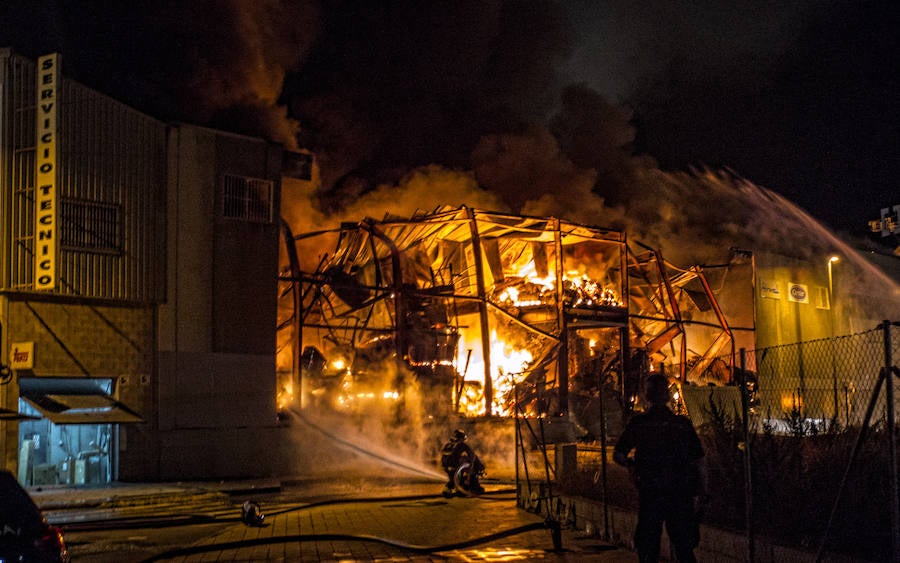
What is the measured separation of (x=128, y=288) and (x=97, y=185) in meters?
2.36

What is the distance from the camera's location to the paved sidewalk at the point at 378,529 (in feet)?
34.1

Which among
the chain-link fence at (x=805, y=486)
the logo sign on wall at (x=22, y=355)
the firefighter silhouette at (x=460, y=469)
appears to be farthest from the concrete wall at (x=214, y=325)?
the chain-link fence at (x=805, y=486)

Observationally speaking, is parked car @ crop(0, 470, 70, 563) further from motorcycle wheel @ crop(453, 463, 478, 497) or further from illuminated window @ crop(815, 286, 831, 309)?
illuminated window @ crop(815, 286, 831, 309)

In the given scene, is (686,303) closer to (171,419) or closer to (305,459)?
(305,459)

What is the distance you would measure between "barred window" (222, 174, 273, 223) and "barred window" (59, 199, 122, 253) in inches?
106

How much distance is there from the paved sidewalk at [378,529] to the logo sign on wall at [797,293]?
2272cm

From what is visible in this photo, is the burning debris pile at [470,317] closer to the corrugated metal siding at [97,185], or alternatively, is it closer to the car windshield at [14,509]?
the corrugated metal siding at [97,185]

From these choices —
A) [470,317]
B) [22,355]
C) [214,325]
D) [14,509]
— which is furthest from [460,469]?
[470,317]

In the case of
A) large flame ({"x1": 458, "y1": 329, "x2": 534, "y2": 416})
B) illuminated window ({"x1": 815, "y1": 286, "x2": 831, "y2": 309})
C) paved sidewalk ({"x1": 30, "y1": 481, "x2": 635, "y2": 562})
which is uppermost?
illuminated window ({"x1": 815, "y1": 286, "x2": 831, "y2": 309})

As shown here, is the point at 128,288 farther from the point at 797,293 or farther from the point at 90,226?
the point at 797,293

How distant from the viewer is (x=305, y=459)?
22.4 m

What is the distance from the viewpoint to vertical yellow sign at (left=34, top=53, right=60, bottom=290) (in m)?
18.2

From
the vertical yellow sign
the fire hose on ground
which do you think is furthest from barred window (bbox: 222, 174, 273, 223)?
the fire hose on ground

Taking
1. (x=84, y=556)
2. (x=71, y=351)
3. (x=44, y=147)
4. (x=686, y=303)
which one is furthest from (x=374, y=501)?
(x=686, y=303)
